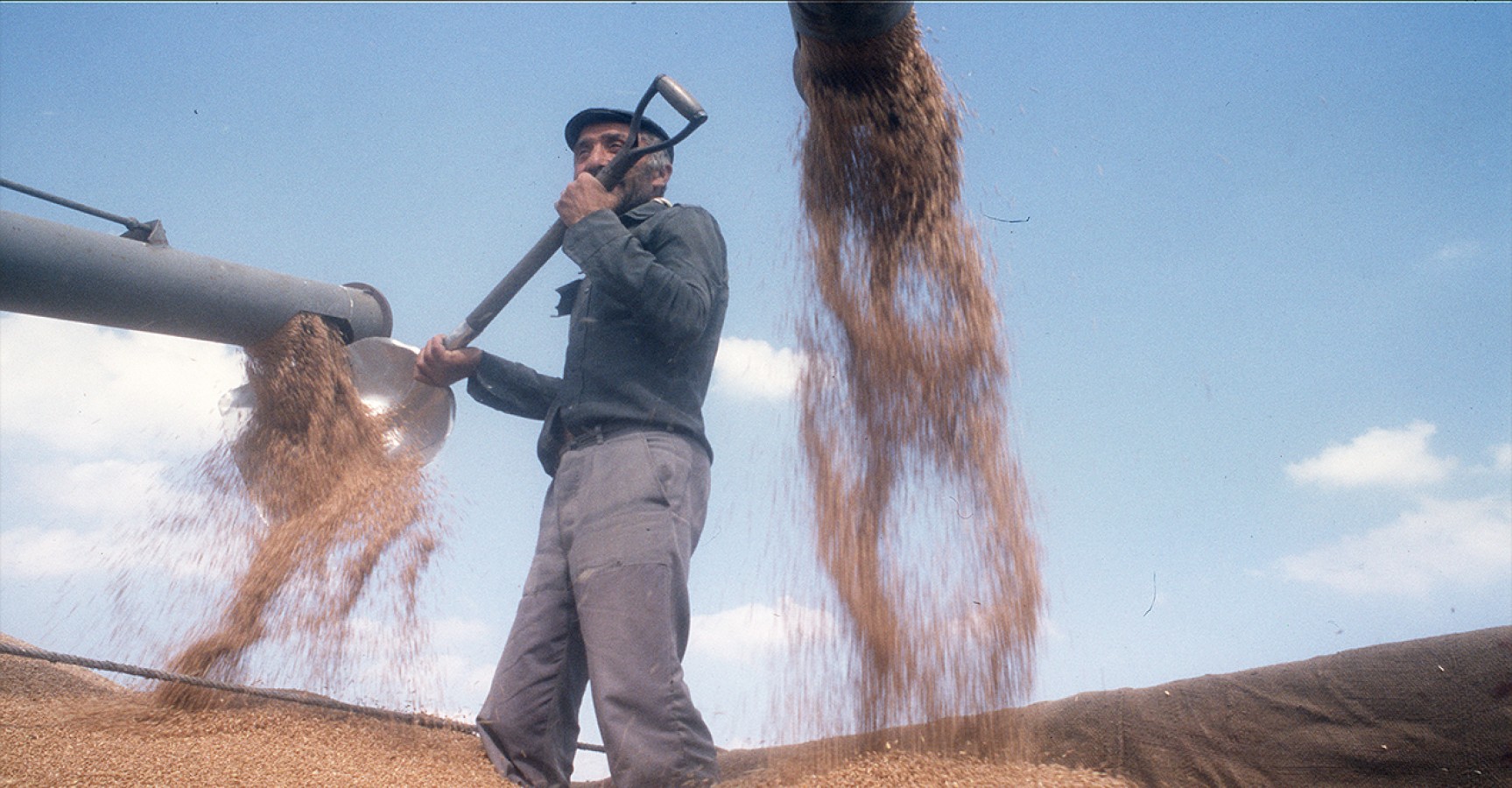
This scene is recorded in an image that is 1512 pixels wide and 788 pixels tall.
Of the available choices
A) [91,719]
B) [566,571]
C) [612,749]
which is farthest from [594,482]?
[91,719]

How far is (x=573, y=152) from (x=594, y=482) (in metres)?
1.02

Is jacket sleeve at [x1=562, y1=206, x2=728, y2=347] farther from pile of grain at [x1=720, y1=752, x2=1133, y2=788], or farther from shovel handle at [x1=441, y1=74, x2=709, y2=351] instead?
pile of grain at [x1=720, y1=752, x2=1133, y2=788]

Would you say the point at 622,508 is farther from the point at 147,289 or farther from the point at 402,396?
the point at 147,289

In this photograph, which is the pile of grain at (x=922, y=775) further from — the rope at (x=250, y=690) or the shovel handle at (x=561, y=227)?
the shovel handle at (x=561, y=227)

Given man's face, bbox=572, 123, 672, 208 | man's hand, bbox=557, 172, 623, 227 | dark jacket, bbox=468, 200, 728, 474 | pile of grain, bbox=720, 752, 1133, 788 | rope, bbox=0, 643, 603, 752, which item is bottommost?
pile of grain, bbox=720, 752, 1133, 788

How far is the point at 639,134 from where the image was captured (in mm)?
2566

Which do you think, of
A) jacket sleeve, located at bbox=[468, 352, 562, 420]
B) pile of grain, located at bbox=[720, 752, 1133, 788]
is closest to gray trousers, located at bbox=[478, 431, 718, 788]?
pile of grain, located at bbox=[720, 752, 1133, 788]

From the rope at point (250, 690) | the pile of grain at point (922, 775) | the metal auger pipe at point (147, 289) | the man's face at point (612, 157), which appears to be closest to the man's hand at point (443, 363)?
the metal auger pipe at point (147, 289)

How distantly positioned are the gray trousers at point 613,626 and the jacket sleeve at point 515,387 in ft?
1.56

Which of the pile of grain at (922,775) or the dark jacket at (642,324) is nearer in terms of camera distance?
the pile of grain at (922,775)

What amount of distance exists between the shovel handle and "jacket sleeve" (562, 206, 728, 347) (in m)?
0.19

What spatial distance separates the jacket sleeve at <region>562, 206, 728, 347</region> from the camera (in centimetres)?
214

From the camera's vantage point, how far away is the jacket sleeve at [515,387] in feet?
8.98

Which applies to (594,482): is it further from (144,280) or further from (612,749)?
(144,280)
